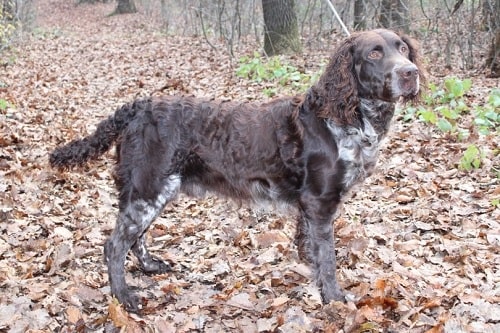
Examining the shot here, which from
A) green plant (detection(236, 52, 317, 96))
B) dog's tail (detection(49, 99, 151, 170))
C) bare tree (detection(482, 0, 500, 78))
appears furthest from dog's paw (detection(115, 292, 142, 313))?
bare tree (detection(482, 0, 500, 78))

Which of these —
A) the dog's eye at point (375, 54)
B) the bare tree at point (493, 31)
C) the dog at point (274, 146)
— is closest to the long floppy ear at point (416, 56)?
the dog at point (274, 146)

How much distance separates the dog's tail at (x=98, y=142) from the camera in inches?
183

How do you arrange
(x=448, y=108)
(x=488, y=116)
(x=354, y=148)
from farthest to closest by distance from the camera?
(x=448, y=108)
(x=488, y=116)
(x=354, y=148)

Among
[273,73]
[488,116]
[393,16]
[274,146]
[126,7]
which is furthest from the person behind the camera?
[126,7]

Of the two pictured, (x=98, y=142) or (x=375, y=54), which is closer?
(x=375, y=54)

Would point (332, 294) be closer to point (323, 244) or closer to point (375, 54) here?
point (323, 244)

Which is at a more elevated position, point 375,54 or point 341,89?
point 375,54

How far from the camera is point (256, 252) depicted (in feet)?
17.1

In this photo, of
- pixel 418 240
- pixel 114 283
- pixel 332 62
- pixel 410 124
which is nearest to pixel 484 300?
pixel 418 240

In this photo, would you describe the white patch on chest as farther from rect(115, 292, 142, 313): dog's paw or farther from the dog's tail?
rect(115, 292, 142, 313): dog's paw

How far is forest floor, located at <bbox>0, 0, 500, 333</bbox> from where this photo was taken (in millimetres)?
3924

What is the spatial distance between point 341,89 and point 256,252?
72.4 inches

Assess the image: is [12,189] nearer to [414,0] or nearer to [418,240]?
[418,240]

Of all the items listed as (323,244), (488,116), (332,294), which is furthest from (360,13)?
(332,294)
